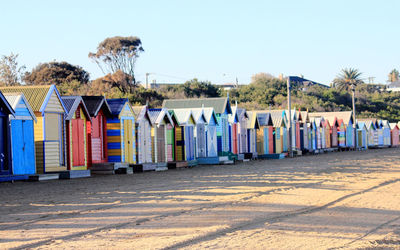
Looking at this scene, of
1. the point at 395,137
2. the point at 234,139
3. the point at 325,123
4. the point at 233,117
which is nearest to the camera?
the point at 233,117

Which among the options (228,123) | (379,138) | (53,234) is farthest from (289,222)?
(379,138)

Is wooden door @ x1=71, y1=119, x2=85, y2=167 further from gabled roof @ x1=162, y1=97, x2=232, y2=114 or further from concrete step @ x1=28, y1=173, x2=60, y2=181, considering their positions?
gabled roof @ x1=162, y1=97, x2=232, y2=114

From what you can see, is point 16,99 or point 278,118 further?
point 278,118

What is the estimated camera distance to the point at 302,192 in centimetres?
1486

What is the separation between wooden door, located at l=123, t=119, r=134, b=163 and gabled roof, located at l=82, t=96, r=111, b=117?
3.48 feet

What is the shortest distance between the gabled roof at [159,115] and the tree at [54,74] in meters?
32.4

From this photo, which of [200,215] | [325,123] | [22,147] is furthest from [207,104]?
[200,215]

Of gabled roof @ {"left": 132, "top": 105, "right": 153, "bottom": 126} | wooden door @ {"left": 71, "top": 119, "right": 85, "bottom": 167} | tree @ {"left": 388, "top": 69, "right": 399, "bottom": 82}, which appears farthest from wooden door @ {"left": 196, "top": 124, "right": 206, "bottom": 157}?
tree @ {"left": 388, "top": 69, "right": 399, "bottom": 82}

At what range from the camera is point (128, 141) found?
80.4ft

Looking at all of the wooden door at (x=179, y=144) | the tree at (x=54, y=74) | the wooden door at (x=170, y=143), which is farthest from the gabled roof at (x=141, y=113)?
the tree at (x=54, y=74)

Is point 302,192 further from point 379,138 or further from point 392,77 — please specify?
point 392,77

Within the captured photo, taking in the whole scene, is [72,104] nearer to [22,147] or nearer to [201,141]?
[22,147]

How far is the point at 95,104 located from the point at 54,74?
38265 millimetres

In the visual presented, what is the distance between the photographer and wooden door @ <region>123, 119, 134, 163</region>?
2433 cm
